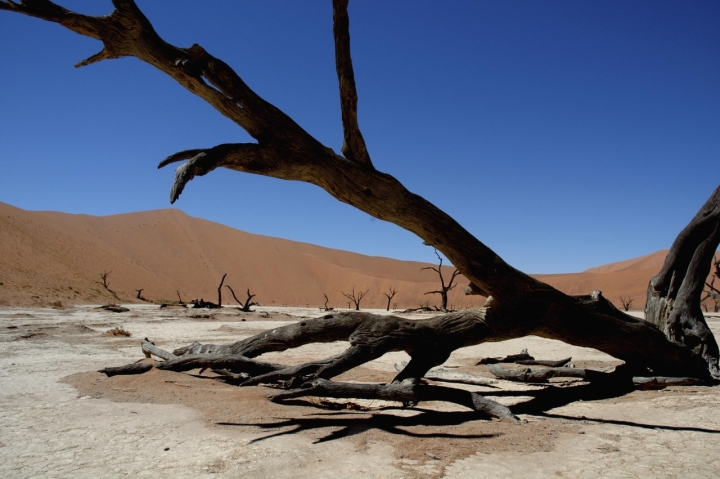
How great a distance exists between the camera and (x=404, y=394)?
430 cm

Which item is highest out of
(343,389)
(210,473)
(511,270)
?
(511,270)

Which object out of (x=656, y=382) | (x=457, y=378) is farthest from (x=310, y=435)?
(x=656, y=382)

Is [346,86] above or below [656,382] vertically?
above

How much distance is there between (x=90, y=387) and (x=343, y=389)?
10.3 feet

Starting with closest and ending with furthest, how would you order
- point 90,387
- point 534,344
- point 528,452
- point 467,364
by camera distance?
point 528,452
point 90,387
point 467,364
point 534,344

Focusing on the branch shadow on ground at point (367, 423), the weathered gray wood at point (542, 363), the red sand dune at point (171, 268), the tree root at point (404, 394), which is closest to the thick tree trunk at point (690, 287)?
the weathered gray wood at point (542, 363)

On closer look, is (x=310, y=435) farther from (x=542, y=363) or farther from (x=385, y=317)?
(x=542, y=363)

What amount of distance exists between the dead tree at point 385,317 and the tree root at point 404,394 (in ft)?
0.04

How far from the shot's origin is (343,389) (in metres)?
4.30

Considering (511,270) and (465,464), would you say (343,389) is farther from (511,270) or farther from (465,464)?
(511,270)

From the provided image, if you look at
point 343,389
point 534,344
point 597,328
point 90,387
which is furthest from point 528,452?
point 534,344

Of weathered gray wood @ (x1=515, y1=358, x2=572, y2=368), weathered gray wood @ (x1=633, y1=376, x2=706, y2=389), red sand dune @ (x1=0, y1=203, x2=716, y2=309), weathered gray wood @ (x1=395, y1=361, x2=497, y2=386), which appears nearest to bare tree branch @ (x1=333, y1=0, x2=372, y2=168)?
weathered gray wood @ (x1=395, y1=361, x2=497, y2=386)

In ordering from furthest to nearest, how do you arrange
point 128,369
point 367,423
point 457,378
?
1. point 457,378
2. point 128,369
3. point 367,423

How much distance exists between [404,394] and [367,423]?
0.43m
